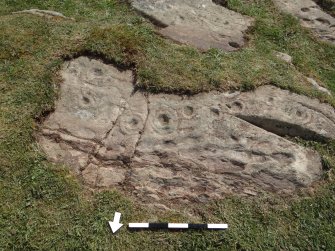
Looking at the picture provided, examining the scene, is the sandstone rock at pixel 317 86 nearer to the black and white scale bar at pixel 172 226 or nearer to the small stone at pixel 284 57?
the small stone at pixel 284 57

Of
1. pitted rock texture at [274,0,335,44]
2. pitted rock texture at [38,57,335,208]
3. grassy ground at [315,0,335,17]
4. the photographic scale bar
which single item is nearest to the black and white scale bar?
the photographic scale bar

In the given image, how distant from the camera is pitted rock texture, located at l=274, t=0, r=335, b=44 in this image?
946cm

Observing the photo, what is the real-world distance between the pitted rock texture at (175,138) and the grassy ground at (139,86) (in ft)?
0.66

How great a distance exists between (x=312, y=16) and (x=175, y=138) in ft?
16.9

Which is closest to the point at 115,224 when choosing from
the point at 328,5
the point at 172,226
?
the point at 172,226

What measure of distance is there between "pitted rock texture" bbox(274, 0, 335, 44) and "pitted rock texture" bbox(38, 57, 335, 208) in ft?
9.88

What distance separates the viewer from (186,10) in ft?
28.7

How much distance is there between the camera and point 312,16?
970 centimetres

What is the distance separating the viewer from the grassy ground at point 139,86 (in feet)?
17.8

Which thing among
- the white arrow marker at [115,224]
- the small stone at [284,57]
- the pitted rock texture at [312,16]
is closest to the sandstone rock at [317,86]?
the small stone at [284,57]

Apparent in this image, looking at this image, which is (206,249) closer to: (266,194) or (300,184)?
(266,194)

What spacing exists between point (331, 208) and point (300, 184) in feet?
1.61

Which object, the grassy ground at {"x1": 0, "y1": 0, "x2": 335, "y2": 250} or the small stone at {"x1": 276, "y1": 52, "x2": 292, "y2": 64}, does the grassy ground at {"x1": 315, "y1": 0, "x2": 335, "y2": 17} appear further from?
the small stone at {"x1": 276, "y1": 52, "x2": 292, "y2": 64}

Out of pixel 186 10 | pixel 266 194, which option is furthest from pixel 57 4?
pixel 266 194
